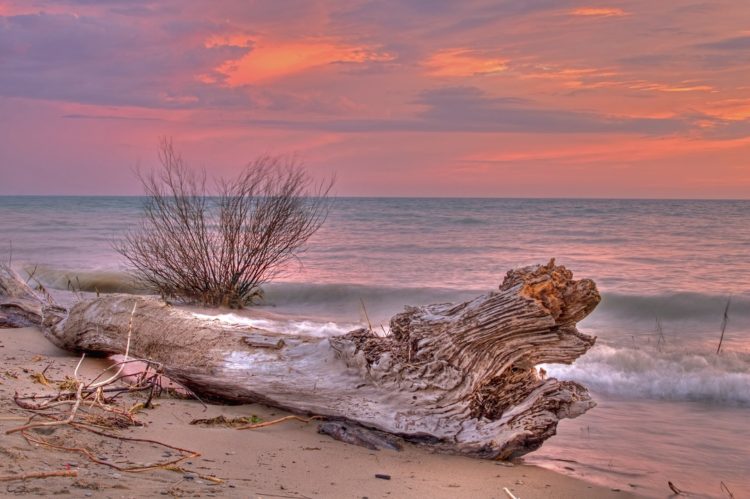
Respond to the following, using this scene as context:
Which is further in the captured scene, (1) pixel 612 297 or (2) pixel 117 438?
(1) pixel 612 297

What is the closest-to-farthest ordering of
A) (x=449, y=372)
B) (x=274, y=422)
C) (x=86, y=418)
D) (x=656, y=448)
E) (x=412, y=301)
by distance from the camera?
(x=86, y=418)
(x=449, y=372)
(x=274, y=422)
(x=656, y=448)
(x=412, y=301)

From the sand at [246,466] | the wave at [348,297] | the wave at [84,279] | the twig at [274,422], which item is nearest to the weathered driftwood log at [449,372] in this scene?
the twig at [274,422]

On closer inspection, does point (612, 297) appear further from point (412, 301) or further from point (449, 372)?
point (449, 372)

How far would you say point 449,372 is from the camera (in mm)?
5641

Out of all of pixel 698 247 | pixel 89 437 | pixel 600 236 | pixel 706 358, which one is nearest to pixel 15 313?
pixel 89 437

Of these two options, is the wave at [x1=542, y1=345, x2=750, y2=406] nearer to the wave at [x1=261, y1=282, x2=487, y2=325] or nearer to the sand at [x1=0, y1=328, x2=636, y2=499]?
the sand at [x1=0, y1=328, x2=636, y2=499]

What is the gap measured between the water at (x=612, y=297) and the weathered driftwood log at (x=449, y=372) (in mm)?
815

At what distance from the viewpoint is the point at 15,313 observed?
9438 millimetres

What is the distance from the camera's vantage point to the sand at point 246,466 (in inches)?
145

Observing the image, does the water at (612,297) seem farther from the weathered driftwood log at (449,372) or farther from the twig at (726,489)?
the weathered driftwood log at (449,372)

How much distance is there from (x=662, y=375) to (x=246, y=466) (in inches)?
273

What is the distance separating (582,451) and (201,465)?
12.0ft

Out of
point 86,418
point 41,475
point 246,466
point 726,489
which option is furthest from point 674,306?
point 41,475

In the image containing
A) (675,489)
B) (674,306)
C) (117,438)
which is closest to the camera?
(117,438)
